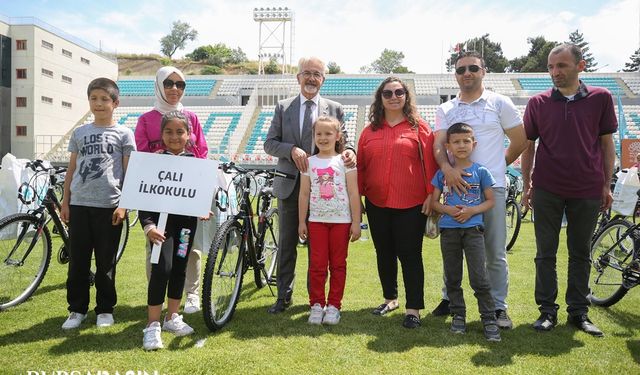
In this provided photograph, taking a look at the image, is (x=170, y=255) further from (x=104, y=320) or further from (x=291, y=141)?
(x=291, y=141)

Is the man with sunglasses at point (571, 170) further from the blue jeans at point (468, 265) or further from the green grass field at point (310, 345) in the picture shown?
the blue jeans at point (468, 265)

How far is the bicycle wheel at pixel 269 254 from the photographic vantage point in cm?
390

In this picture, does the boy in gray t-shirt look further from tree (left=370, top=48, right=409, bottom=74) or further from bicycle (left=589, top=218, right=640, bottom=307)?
tree (left=370, top=48, right=409, bottom=74)

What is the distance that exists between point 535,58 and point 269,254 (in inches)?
2513

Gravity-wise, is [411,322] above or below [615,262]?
below

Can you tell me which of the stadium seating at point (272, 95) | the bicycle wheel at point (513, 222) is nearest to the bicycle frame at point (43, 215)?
the bicycle wheel at point (513, 222)

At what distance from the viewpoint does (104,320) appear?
3150 millimetres

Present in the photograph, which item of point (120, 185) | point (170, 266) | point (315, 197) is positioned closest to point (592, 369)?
point (315, 197)

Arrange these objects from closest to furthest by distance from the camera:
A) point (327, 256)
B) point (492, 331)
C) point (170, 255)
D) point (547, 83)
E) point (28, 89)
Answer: point (170, 255), point (492, 331), point (327, 256), point (28, 89), point (547, 83)

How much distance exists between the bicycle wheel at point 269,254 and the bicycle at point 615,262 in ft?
9.07

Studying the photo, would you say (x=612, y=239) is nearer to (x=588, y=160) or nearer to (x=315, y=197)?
(x=588, y=160)

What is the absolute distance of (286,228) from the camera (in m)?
3.56

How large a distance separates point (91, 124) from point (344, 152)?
183cm

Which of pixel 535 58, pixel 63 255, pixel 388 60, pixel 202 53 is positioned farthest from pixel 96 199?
pixel 388 60
